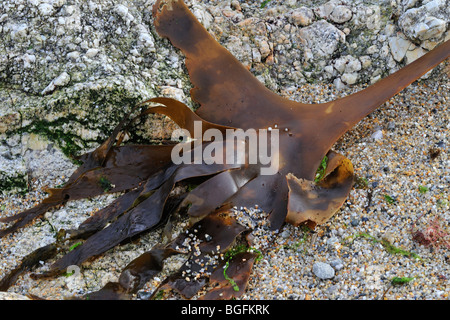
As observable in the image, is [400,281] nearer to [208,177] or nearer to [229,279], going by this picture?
[229,279]

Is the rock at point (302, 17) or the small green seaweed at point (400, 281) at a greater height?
the rock at point (302, 17)

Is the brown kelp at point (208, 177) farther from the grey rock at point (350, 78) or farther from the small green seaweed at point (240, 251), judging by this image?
the grey rock at point (350, 78)

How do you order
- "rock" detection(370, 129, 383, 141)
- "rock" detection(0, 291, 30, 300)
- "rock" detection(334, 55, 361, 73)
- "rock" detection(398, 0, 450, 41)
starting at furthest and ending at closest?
"rock" detection(334, 55, 361, 73) → "rock" detection(398, 0, 450, 41) → "rock" detection(370, 129, 383, 141) → "rock" detection(0, 291, 30, 300)

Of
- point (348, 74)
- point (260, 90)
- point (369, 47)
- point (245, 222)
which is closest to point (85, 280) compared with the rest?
point (245, 222)

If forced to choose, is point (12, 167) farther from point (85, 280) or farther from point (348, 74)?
point (348, 74)

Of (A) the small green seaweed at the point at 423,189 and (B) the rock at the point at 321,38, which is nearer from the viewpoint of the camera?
(A) the small green seaweed at the point at 423,189

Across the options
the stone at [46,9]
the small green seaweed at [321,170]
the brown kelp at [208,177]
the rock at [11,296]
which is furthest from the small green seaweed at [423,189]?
the stone at [46,9]

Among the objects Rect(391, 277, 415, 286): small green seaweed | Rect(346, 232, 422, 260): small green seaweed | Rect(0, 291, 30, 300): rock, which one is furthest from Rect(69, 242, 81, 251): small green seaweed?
Rect(391, 277, 415, 286): small green seaweed

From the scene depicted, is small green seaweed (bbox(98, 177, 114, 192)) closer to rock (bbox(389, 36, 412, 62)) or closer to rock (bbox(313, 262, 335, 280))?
rock (bbox(313, 262, 335, 280))
